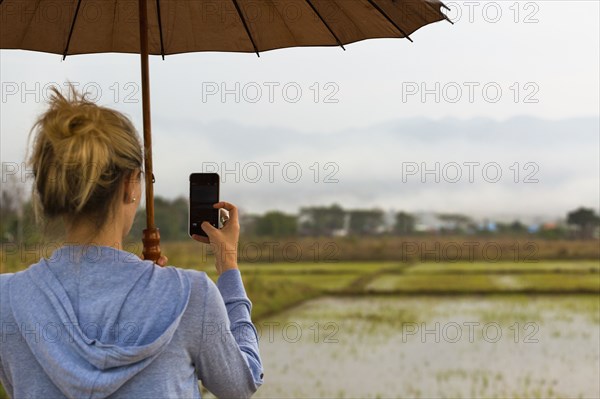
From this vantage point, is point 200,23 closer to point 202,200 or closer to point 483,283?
point 202,200

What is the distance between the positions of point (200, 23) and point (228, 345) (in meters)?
2.07

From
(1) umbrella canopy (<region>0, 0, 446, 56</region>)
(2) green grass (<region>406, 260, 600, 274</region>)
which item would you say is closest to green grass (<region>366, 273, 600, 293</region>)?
(2) green grass (<region>406, 260, 600, 274</region>)

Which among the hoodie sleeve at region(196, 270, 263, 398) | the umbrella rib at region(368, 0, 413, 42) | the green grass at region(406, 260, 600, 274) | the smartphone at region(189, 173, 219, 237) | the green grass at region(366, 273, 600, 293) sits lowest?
the green grass at region(366, 273, 600, 293)

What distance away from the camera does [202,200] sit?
1905 mm

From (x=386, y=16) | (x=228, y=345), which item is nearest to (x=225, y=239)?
(x=228, y=345)

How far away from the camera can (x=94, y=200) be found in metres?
1.33

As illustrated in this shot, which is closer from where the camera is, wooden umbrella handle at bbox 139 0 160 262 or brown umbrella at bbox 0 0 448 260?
wooden umbrella handle at bbox 139 0 160 262

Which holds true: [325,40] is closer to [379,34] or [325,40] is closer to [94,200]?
[379,34]

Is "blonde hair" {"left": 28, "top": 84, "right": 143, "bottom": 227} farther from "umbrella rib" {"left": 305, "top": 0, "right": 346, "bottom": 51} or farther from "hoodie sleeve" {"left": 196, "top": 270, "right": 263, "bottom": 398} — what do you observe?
"umbrella rib" {"left": 305, "top": 0, "right": 346, "bottom": 51}

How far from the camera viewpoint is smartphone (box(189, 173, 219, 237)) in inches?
72.9

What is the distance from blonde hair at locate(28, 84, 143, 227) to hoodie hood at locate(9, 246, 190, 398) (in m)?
0.09

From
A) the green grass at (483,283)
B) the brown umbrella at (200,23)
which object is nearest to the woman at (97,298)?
the brown umbrella at (200,23)

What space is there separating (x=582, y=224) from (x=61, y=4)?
430 inches

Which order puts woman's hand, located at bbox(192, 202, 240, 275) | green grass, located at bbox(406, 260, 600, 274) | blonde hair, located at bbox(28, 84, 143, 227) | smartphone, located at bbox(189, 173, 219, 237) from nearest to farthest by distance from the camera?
blonde hair, located at bbox(28, 84, 143, 227), woman's hand, located at bbox(192, 202, 240, 275), smartphone, located at bbox(189, 173, 219, 237), green grass, located at bbox(406, 260, 600, 274)
